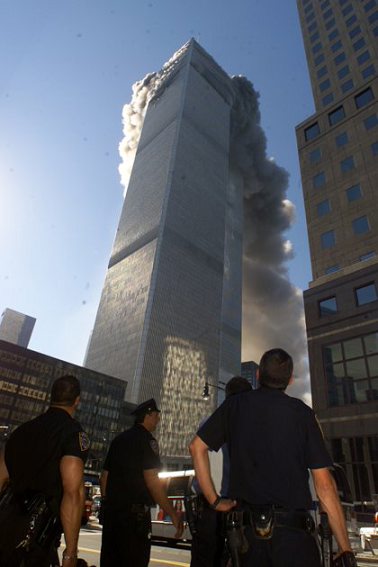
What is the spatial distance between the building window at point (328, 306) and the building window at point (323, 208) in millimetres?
7361

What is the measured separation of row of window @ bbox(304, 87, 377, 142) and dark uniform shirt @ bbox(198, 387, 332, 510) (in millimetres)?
31716

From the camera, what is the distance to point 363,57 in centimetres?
3544

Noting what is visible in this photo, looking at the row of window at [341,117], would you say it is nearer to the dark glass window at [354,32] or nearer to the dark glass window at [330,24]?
the dark glass window at [354,32]

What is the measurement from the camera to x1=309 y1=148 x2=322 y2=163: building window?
1223 inches

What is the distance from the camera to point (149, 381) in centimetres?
8912

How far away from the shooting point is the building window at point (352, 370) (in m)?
20.4

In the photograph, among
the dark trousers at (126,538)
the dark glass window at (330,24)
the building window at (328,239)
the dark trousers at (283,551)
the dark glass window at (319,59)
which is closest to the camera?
the dark trousers at (283,551)

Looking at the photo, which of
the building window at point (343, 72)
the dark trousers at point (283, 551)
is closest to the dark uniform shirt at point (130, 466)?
the dark trousers at point (283, 551)

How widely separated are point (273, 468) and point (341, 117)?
34561mm

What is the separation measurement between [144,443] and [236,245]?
153846 millimetres

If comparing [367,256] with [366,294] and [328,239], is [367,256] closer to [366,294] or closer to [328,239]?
[366,294]

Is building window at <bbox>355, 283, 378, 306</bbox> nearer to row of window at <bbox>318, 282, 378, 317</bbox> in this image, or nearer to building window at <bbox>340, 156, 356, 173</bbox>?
row of window at <bbox>318, 282, 378, 317</bbox>

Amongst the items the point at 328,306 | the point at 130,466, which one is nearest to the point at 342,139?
the point at 328,306

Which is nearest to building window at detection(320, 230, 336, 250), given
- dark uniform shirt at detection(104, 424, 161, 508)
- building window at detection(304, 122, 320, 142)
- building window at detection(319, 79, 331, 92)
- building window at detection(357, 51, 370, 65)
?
building window at detection(304, 122, 320, 142)
